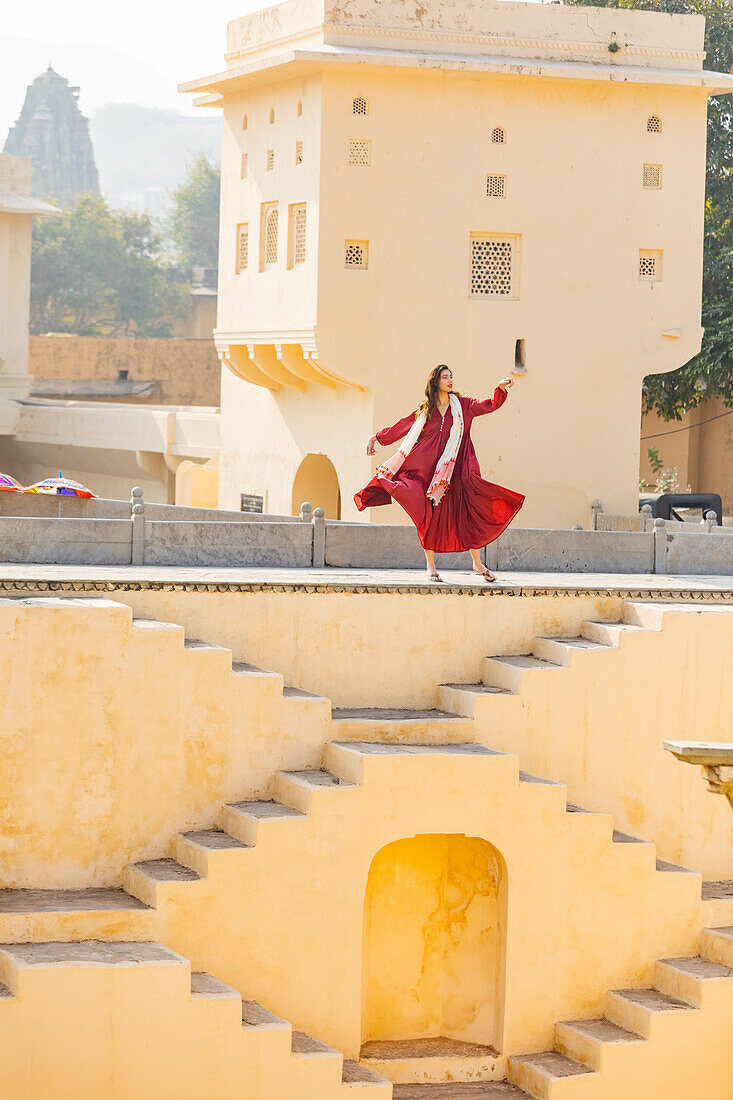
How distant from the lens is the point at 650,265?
69.1 ft

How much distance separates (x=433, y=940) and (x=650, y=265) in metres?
11.0

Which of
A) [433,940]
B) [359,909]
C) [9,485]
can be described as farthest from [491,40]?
[359,909]

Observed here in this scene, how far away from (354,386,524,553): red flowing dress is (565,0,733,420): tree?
1320 centimetres

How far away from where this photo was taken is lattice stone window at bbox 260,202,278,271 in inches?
842

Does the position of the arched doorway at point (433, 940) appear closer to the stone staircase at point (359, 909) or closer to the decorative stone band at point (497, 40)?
the stone staircase at point (359, 909)

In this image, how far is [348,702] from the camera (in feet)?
41.5

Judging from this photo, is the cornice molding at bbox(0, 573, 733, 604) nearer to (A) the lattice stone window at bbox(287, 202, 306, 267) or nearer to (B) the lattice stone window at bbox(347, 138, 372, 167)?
(B) the lattice stone window at bbox(347, 138, 372, 167)

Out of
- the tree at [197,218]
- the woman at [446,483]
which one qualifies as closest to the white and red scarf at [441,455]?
the woman at [446,483]

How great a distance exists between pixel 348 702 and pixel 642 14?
11.5 metres

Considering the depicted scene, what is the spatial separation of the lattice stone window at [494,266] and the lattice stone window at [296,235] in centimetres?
201

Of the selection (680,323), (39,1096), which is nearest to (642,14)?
(680,323)

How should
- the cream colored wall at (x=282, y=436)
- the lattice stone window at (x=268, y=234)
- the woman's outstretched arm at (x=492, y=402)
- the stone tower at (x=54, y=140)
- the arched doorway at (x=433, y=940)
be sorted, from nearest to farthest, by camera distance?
the arched doorway at (x=433, y=940)
the woman's outstretched arm at (x=492, y=402)
the cream colored wall at (x=282, y=436)
the lattice stone window at (x=268, y=234)
the stone tower at (x=54, y=140)

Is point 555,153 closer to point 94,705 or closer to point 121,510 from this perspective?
point 121,510

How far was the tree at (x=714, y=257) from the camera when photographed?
2606 centimetres
